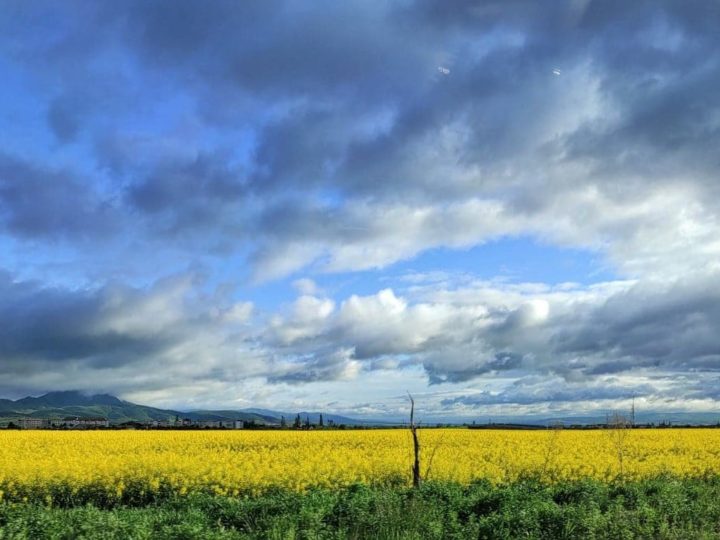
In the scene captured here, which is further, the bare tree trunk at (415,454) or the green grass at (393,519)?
the bare tree trunk at (415,454)

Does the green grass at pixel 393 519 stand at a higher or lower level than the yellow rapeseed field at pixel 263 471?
higher

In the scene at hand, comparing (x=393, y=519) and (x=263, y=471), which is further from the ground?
(x=393, y=519)

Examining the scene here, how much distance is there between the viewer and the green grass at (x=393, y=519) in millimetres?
11539

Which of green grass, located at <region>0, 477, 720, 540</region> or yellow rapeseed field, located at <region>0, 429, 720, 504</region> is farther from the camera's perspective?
yellow rapeseed field, located at <region>0, 429, 720, 504</region>

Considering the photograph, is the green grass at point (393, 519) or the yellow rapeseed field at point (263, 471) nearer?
the green grass at point (393, 519)

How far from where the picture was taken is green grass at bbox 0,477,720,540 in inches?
454

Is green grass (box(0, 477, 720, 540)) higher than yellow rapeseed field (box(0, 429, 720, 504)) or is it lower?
higher

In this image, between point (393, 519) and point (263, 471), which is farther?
point (263, 471)

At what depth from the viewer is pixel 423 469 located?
24.1m

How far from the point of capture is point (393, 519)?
1241 cm

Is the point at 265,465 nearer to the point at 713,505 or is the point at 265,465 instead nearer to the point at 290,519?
the point at 290,519

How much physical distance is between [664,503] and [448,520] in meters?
6.08

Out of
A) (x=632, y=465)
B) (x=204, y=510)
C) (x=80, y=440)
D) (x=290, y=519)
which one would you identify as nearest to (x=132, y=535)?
(x=290, y=519)

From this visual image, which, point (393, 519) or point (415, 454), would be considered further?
point (415, 454)
